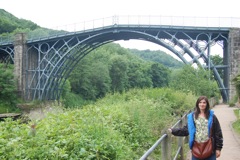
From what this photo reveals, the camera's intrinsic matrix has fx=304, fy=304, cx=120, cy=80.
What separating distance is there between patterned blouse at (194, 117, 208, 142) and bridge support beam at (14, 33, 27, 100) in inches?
1314

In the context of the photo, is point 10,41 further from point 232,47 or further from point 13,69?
point 232,47

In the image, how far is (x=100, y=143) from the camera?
465 centimetres

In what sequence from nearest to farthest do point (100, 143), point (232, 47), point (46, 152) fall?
point (46, 152)
point (100, 143)
point (232, 47)

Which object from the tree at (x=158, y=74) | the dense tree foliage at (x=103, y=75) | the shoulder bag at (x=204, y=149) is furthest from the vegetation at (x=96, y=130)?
the tree at (x=158, y=74)

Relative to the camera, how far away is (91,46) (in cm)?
3622

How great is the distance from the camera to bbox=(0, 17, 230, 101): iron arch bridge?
2819cm

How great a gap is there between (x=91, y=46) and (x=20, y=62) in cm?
842

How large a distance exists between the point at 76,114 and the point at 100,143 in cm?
253

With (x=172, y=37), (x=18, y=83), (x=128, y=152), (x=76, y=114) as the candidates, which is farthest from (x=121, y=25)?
(x=128, y=152)

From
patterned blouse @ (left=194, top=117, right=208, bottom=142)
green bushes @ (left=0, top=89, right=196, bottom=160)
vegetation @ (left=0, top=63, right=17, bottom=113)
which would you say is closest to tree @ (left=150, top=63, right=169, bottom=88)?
vegetation @ (left=0, top=63, right=17, bottom=113)

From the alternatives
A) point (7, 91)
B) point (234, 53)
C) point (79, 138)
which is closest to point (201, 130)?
point (79, 138)

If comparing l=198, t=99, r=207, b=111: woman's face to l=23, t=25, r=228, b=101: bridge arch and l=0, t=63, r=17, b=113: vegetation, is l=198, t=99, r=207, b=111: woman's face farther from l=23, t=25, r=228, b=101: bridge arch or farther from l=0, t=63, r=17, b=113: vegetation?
l=0, t=63, r=17, b=113: vegetation

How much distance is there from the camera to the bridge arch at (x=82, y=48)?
92.6ft

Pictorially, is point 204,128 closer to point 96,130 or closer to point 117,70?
point 96,130
